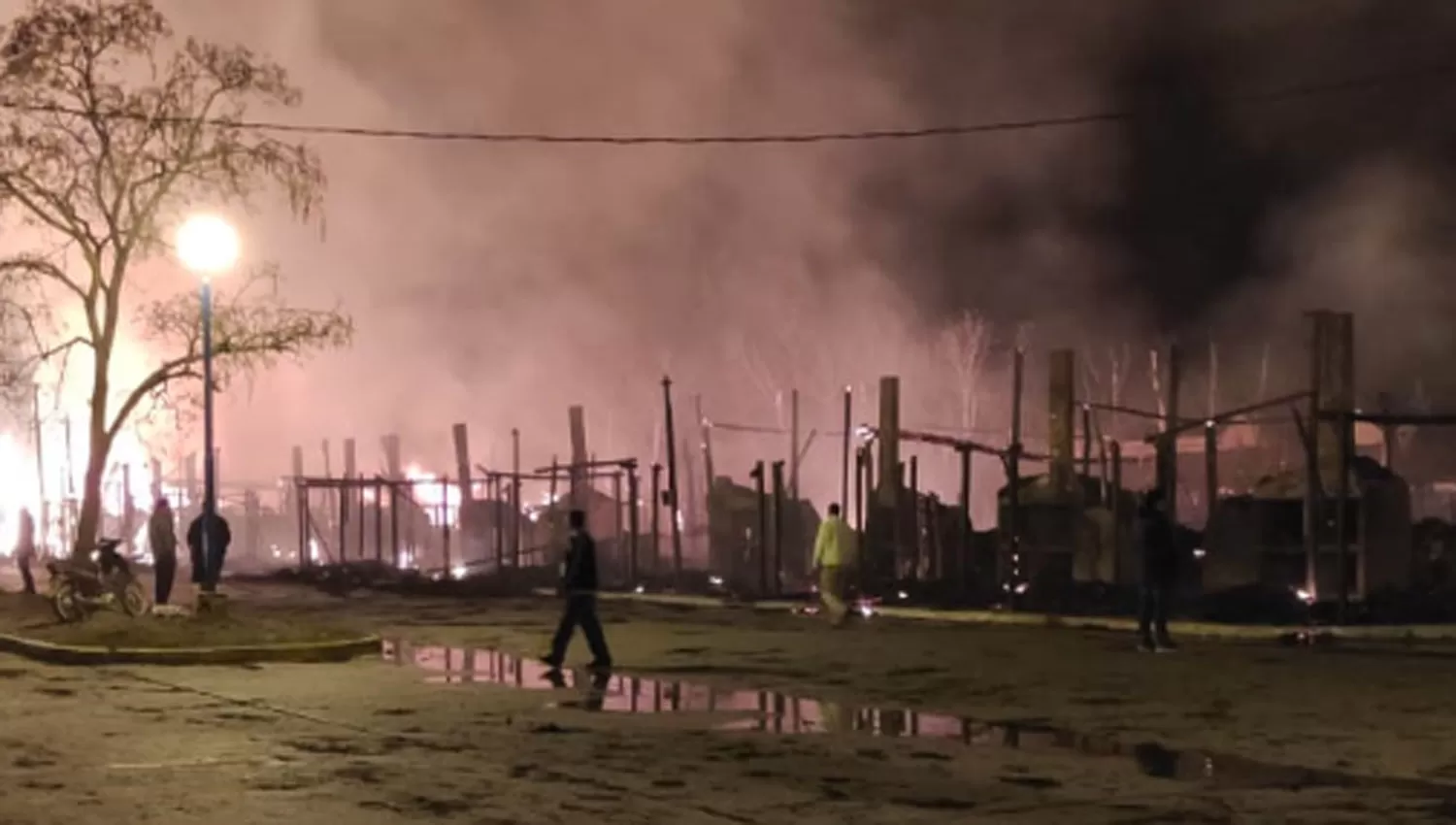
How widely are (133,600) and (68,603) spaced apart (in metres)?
0.88

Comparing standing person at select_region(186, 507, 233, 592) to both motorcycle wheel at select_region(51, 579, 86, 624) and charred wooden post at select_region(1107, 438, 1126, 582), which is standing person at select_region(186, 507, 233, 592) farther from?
charred wooden post at select_region(1107, 438, 1126, 582)

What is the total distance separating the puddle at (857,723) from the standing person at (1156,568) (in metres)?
5.21

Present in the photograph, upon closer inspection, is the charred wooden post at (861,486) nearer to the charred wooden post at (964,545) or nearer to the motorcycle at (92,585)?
the charred wooden post at (964,545)

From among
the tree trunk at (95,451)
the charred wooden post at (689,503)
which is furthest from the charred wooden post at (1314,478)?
the charred wooden post at (689,503)

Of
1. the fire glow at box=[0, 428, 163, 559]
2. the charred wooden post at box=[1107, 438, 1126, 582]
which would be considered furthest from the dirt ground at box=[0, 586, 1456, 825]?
the fire glow at box=[0, 428, 163, 559]

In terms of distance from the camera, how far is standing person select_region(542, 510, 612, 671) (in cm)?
1850

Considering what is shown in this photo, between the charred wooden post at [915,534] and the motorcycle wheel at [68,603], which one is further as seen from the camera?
the charred wooden post at [915,534]

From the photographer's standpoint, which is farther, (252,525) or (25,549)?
(252,525)

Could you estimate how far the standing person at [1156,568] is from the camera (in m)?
19.4

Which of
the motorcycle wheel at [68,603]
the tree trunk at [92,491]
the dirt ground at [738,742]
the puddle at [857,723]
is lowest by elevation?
the puddle at [857,723]

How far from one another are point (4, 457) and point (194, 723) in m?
79.0

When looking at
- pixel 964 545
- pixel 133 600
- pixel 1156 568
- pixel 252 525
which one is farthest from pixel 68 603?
pixel 252 525

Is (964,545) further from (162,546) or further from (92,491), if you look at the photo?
(92,491)

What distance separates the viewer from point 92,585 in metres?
25.1
